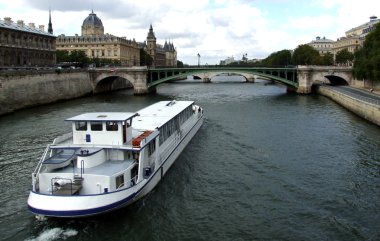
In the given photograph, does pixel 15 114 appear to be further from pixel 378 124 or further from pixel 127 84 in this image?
pixel 127 84

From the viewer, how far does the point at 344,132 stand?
33.0 meters

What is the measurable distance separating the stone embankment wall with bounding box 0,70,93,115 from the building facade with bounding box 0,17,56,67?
10230 mm

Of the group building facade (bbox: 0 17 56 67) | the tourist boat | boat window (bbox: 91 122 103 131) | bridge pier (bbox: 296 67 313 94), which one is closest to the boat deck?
the tourist boat

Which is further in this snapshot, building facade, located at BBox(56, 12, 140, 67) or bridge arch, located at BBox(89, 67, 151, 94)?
building facade, located at BBox(56, 12, 140, 67)

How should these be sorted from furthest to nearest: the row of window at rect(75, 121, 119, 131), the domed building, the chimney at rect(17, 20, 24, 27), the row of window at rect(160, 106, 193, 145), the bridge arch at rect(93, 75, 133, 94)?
the domed building < the bridge arch at rect(93, 75, 133, 94) < the chimney at rect(17, 20, 24, 27) < the row of window at rect(160, 106, 193, 145) < the row of window at rect(75, 121, 119, 131)

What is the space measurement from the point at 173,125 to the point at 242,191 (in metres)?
8.11

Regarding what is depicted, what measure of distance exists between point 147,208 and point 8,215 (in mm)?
5202

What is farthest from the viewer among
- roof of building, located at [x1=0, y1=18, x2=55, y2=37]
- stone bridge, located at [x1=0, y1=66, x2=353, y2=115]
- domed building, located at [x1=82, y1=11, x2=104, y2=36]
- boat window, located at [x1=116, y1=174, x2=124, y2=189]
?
domed building, located at [x1=82, y1=11, x2=104, y2=36]

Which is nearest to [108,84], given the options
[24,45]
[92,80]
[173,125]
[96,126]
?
[92,80]

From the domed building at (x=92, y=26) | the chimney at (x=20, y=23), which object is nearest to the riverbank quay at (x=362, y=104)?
the chimney at (x=20, y=23)

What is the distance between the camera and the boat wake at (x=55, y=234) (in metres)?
14.4

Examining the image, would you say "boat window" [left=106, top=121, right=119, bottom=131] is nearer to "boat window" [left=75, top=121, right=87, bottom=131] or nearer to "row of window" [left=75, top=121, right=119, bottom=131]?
"row of window" [left=75, top=121, right=119, bottom=131]

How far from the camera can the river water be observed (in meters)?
15.0

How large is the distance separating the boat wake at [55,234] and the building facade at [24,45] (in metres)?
56.5
